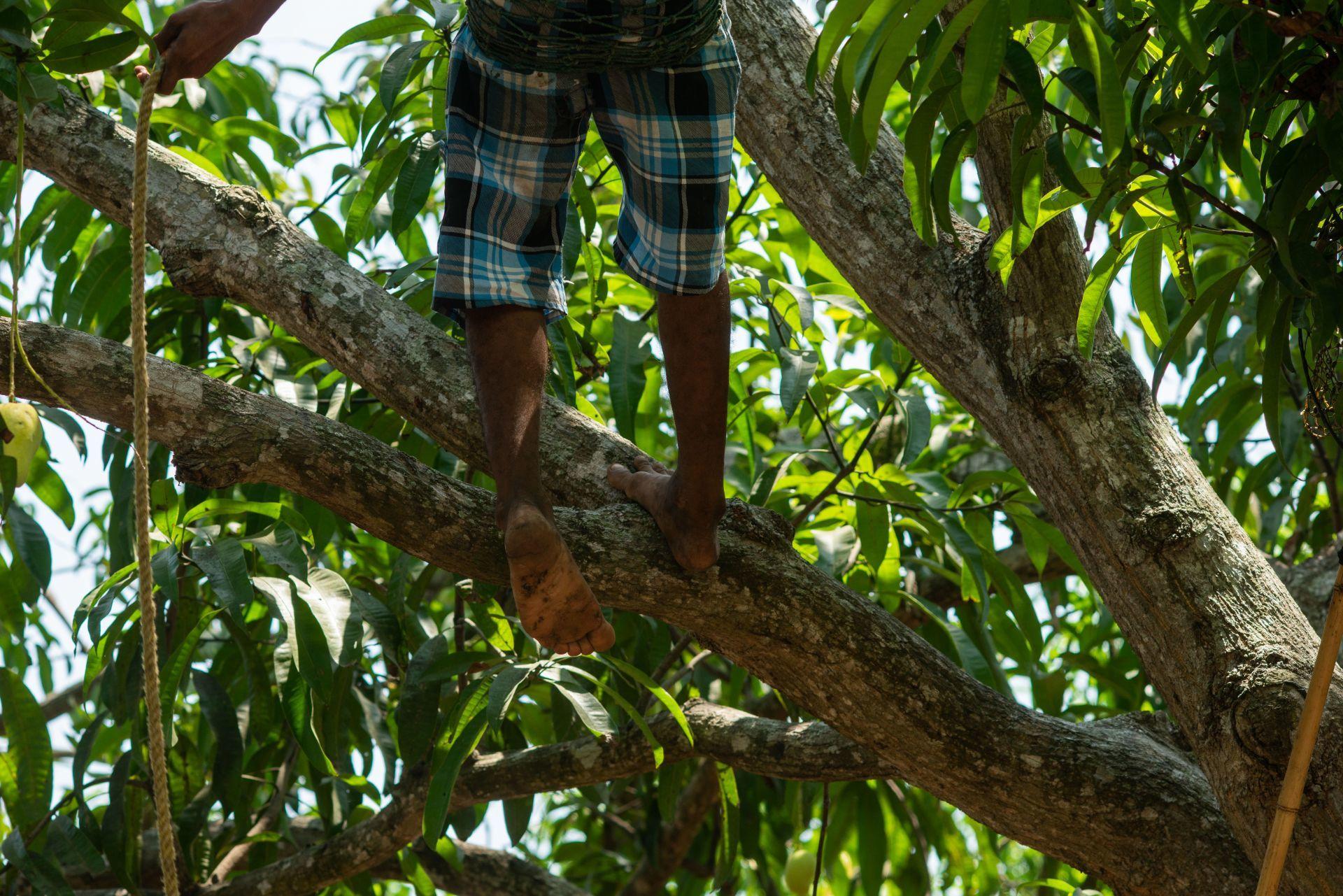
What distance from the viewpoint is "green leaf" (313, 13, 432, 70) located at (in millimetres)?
1885

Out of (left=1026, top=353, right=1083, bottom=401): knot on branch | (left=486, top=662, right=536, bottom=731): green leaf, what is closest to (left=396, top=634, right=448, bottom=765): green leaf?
(left=486, top=662, right=536, bottom=731): green leaf

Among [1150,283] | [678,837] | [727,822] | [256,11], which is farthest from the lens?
[678,837]

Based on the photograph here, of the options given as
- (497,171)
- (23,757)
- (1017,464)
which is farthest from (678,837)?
(497,171)

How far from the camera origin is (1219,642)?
1.38 metres

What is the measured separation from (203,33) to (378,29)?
0.74m

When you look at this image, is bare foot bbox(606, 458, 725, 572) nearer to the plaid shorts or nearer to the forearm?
the plaid shorts

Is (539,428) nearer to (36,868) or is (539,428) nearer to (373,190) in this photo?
(373,190)

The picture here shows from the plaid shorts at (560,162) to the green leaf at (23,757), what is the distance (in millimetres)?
1003

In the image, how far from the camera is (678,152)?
147 centimetres

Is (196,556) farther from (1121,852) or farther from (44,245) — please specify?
(1121,852)

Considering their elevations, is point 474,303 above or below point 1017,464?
above

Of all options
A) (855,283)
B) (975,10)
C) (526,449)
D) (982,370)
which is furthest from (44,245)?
(975,10)

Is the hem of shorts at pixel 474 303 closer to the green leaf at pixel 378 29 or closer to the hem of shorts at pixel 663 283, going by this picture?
the hem of shorts at pixel 663 283

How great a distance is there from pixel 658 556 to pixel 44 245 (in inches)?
54.9
